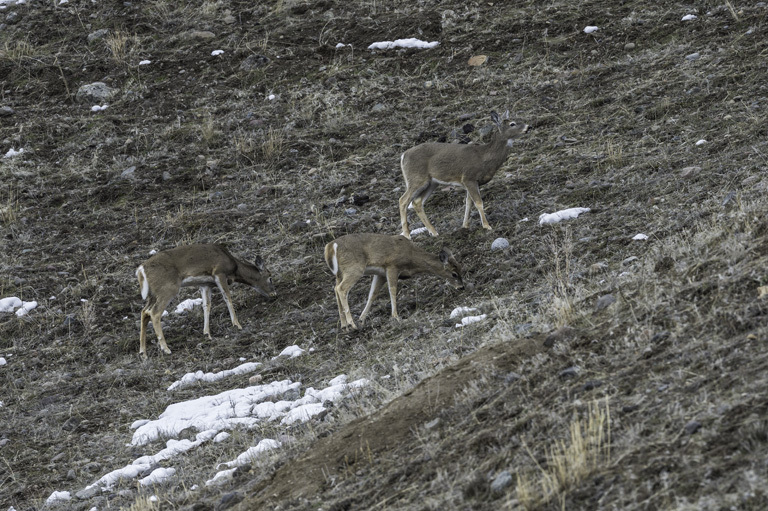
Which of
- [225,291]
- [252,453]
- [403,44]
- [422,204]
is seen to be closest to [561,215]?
Result: [422,204]

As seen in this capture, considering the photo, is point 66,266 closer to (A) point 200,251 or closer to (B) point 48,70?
(A) point 200,251

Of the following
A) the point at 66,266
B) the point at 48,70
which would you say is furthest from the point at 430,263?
the point at 48,70

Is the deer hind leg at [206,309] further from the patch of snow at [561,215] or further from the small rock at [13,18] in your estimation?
the small rock at [13,18]

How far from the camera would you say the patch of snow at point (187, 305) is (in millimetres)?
12897

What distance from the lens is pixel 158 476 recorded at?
24.6 ft

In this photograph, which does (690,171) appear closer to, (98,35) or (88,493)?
(88,493)

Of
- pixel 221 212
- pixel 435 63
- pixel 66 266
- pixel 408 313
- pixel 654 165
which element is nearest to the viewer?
pixel 408 313

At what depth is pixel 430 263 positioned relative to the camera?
11.5 m

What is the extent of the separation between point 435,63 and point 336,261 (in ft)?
25.2

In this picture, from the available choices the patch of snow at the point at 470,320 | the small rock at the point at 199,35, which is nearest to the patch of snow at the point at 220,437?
the patch of snow at the point at 470,320

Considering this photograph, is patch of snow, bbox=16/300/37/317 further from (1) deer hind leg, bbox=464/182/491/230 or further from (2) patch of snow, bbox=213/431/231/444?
(1) deer hind leg, bbox=464/182/491/230

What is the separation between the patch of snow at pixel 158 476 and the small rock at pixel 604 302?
11.3ft

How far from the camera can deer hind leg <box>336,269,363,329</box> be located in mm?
10828

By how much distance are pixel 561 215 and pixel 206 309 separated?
457 cm
